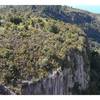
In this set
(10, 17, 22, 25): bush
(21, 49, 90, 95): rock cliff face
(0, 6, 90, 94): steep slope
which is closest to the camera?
(21, 49, 90, 95): rock cliff face

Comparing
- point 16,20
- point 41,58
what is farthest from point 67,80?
point 16,20

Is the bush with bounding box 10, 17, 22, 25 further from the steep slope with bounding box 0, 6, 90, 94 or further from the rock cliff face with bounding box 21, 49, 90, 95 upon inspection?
the rock cliff face with bounding box 21, 49, 90, 95

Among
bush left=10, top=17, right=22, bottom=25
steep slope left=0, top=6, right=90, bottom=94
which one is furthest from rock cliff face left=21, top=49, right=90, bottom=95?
bush left=10, top=17, right=22, bottom=25

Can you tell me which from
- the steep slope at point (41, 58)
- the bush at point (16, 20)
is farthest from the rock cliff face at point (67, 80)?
the bush at point (16, 20)

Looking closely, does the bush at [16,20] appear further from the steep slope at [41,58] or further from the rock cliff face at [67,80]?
the rock cliff face at [67,80]

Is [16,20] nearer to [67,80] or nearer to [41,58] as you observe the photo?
[67,80]

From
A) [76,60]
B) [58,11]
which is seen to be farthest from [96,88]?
[58,11]

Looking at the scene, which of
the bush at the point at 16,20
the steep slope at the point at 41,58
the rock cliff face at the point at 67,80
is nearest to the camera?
the rock cliff face at the point at 67,80
